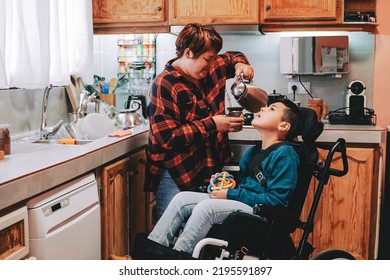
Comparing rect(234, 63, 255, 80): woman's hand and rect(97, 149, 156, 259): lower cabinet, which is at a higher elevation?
rect(234, 63, 255, 80): woman's hand

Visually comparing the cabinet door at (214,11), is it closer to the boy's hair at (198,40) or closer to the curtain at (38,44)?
the curtain at (38,44)

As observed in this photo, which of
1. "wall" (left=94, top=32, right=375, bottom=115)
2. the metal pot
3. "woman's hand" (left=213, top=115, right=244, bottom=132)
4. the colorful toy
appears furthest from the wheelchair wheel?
"wall" (left=94, top=32, right=375, bottom=115)

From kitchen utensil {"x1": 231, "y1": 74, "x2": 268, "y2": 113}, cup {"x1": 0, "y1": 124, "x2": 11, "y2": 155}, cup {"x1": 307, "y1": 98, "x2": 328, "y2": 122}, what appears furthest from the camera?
cup {"x1": 307, "y1": 98, "x2": 328, "y2": 122}

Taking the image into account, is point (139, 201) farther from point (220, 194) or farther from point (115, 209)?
point (220, 194)

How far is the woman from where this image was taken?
8.79 ft

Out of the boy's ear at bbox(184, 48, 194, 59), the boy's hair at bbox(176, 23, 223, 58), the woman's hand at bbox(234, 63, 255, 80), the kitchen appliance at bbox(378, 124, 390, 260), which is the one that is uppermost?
the boy's hair at bbox(176, 23, 223, 58)

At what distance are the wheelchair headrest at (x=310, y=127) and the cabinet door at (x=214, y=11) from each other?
1.31 metres

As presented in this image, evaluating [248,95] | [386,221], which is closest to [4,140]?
[248,95]

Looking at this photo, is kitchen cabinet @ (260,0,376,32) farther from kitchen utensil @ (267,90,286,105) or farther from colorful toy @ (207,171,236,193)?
colorful toy @ (207,171,236,193)

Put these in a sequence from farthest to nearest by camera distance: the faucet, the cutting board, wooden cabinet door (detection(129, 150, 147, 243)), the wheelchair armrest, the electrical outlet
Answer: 1. the electrical outlet
2. the cutting board
3. wooden cabinet door (detection(129, 150, 147, 243))
4. the faucet
5. the wheelchair armrest

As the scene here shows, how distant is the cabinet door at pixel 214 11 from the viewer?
3570 mm

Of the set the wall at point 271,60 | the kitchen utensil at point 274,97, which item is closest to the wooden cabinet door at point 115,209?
the kitchen utensil at point 274,97

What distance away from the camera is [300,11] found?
140 inches

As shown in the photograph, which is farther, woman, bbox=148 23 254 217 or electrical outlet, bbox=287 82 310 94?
electrical outlet, bbox=287 82 310 94
